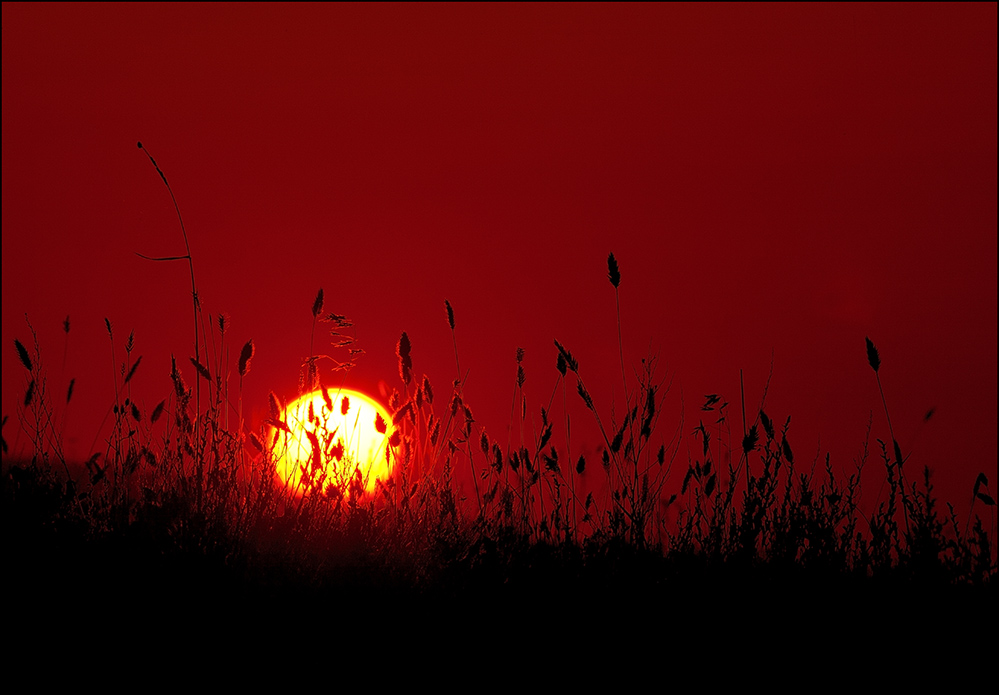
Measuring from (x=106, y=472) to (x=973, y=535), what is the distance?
8.68 ft

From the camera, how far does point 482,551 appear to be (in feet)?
8.98

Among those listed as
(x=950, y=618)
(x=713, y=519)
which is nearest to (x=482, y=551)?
(x=713, y=519)

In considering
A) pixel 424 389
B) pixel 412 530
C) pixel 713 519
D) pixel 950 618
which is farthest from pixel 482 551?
pixel 950 618

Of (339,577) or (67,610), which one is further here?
(339,577)

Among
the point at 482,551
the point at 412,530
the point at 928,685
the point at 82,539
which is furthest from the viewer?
the point at 482,551

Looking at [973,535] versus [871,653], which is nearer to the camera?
[871,653]

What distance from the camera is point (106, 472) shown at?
97.4 inches

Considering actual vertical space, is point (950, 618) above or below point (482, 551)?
below

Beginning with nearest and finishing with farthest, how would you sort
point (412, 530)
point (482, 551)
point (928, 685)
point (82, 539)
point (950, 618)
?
1. point (928, 685)
2. point (950, 618)
3. point (82, 539)
4. point (412, 530)
5. point (482, 551)

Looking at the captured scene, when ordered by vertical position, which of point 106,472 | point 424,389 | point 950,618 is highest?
point 424,389

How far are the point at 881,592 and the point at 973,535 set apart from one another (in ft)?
1.26

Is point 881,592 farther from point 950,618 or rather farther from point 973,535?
point 973,535

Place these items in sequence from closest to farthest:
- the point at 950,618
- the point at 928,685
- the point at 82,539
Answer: the point at 928,685
the point at 950,618
the point at 82,539

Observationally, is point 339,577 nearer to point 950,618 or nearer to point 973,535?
point 950,618
